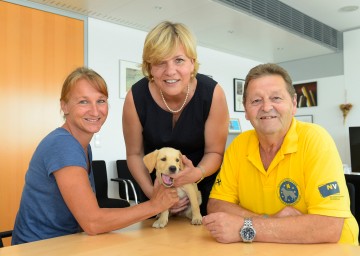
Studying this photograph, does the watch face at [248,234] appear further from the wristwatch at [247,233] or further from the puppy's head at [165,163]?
the puppy's head at [165,163]

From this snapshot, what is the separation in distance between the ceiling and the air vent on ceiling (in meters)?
0.07

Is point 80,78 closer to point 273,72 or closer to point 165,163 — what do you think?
point 165,163

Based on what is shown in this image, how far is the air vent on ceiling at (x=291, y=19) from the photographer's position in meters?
4.56

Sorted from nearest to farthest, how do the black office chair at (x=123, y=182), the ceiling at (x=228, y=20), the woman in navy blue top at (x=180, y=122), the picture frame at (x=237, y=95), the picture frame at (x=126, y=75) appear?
the woman in navy blue top at (x=180, y=122) → the ceiling at (x=228, y=20) → the black office chair at (x=123, y=182) → the picture frame at (x=126, y=75) → the picture frame at (x=237, y=95)

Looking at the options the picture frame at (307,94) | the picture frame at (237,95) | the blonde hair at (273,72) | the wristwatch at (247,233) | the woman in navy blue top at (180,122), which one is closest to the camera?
the wristwatch at (247,233)

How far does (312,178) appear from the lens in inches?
54.1

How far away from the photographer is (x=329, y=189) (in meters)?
1.33

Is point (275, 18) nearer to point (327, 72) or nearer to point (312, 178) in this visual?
point (327, 72)

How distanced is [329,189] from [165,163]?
2.42ft

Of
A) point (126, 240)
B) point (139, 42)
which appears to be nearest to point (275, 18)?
point (139, 42)

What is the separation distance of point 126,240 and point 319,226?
0.72m

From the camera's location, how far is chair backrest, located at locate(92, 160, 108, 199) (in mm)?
4336

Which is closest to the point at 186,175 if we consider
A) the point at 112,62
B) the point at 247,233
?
the point at 247,233

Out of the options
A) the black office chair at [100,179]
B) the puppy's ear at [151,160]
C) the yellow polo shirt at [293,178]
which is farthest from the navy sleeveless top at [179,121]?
the black office chair at [100,179]
